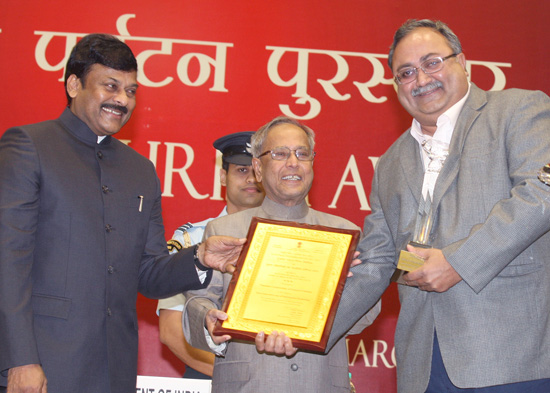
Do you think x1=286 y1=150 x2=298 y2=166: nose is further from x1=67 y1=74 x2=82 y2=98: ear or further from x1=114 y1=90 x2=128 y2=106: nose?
x1=67 y1=74 x2=82 y2=98: ear

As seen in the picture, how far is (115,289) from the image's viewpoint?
255 centimetres

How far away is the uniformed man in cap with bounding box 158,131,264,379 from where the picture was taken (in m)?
3.78

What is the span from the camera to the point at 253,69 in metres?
4.70

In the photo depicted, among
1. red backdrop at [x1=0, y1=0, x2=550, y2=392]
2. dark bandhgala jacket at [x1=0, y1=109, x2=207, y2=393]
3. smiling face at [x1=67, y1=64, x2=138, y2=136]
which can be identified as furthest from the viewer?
red backdrop at [x1=0, y1=0, x2=550, y2=392]

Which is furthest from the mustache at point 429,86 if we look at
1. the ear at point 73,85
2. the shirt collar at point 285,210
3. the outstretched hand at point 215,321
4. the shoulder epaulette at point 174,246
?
the shoulder epaulette at point 174,246

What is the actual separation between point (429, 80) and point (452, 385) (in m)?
1.18

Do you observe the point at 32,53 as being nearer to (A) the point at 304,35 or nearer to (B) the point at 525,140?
(A) the point at 304,35

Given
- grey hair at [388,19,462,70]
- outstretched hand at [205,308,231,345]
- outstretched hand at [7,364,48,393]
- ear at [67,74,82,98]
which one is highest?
grey hair at [388,19,462,70]

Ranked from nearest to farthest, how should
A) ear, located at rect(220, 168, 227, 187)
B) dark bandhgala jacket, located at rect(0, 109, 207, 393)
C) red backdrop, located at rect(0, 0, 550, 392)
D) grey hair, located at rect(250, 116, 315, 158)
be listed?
dark bandhgala jacket, located at rect(0, 109, 207, 393) → grey hair, located at rect(250, 116, 315, 158) → ear, located at rect(220, 168, 227, 187) → red backdrop, located at rect(0, 0, 550, 392)

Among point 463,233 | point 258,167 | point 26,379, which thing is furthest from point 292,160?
point 26,379

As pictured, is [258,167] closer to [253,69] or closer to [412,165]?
[412,165]

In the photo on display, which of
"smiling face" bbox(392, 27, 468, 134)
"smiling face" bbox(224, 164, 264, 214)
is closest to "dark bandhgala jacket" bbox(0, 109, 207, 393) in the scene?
"smiling face" bbox(392, 27, 468, 134)

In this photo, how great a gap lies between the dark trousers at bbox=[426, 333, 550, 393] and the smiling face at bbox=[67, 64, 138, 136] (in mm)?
1553

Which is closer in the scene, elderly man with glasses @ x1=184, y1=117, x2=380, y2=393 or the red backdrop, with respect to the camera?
elderly man with glasses @ x1=184, y1=117, x2=380, y2=393
